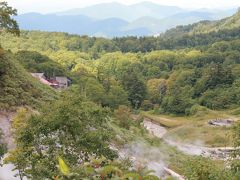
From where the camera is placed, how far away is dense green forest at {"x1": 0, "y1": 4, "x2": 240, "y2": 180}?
635 inches

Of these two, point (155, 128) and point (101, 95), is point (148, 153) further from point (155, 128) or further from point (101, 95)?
point (155, 128)

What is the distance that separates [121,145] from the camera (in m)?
36.1

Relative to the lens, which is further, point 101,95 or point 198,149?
point 101,95

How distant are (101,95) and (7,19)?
35.9 meters

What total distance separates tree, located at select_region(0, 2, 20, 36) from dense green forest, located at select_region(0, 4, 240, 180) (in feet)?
0.84

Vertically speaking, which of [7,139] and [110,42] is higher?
[7,139]

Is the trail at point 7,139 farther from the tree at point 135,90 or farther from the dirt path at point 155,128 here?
the tree at point 135,90

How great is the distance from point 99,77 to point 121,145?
5174cm

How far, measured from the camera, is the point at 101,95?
69188mm

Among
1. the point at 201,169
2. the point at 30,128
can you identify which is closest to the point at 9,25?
the point at 30,128

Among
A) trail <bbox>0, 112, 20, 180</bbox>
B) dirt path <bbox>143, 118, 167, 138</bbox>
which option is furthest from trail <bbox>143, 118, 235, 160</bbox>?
trail <bbox>0, 112, 20, 180</bbox>

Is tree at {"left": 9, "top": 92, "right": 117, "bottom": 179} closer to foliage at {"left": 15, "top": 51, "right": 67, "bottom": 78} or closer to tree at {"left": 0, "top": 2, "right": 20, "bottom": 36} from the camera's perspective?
tree at {"left": 0, "top": 2, "right": 20, "bottom": 36}

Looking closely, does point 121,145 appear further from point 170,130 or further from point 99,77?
point 99,77

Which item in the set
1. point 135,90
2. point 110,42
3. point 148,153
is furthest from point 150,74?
point 148,153
